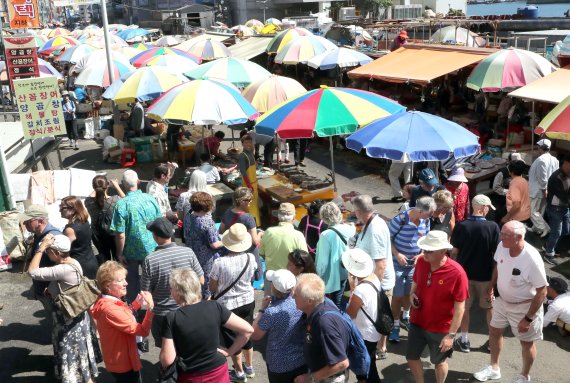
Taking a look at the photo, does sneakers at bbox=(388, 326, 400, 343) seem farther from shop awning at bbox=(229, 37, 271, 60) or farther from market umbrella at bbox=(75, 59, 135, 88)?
shop awning at bbox=(229, 37, 271, 60)

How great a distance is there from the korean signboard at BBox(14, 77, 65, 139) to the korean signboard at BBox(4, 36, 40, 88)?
4.53 m

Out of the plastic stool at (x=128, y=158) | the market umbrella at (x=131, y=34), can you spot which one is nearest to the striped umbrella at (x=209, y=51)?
the plastic stool at (x=128, y=158)

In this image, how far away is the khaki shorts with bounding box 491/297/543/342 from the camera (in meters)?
5.10

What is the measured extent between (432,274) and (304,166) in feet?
28.5

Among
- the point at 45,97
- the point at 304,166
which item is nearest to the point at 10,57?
the point at 45,97

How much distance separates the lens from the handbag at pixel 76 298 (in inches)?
197

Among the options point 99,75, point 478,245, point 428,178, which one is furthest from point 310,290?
point 99,75

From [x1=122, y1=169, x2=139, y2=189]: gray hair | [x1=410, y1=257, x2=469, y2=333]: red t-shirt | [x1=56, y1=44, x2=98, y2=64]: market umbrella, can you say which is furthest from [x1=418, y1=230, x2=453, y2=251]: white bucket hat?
[x1=56, y1=44, x2=98, y2=64]: market umbrella

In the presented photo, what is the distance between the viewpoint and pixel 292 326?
4.34 meters

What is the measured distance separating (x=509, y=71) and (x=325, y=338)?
9475 mm

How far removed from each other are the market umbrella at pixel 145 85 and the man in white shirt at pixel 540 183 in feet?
24.4

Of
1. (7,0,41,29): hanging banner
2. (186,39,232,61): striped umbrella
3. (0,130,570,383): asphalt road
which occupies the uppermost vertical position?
(7,0,41,29): hanging banner

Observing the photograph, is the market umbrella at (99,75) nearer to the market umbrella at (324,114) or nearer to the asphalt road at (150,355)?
the asphalt road at (150,355)

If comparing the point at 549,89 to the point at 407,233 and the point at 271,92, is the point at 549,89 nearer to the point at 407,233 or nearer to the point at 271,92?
the point at 271,92
